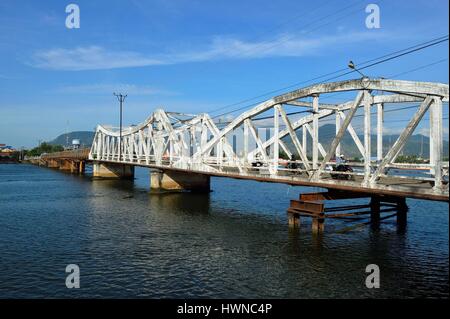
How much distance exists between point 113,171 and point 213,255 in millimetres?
73291

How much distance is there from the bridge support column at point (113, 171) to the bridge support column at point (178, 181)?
3422cm

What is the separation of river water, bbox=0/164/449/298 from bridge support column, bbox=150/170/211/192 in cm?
1815

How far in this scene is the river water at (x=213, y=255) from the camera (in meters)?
16.6

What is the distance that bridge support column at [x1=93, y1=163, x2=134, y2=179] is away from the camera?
89000 millimetres

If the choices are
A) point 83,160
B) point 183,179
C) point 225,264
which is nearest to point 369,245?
point 225,264

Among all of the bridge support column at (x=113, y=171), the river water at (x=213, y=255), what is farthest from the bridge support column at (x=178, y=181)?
the bridge support column at (x=113, y=171)

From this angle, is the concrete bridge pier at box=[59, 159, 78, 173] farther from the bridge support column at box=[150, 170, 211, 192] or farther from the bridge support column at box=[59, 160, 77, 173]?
the bridge support column at box=[150, 170, 211, 192]

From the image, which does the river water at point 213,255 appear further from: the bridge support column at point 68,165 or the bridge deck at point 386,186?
the bridge support column at point 68,165

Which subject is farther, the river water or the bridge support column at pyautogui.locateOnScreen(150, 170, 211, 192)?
the bridge support column at pyautogui.locateOnScreen(150, 170, 211, 192)

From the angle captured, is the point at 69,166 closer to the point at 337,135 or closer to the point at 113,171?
the point at 113,171

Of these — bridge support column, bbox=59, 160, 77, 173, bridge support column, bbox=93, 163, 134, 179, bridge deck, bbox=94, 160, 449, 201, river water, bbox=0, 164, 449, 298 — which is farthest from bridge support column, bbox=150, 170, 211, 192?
bridge support column, bbox=59, 160, 77, 173

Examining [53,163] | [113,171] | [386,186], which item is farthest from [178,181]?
[53,163]
